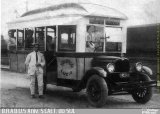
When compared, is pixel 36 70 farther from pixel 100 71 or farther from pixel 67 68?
pixel 100 71

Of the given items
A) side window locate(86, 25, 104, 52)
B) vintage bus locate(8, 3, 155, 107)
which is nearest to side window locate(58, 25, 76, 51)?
vintage bus locate(8, 3, 155, 107)

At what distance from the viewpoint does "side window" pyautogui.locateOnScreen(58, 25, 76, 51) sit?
714 cm

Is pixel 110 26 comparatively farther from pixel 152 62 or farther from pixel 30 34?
pixel 152 62

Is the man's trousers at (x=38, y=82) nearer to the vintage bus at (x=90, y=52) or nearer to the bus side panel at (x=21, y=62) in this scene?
the vintage bus at (x=90, y=52)

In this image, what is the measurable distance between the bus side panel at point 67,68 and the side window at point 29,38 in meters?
1.44

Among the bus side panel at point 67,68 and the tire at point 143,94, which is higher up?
the bus side panel at point 67,68

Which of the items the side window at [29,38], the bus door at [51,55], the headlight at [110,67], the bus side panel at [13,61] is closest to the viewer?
the headlight at [110,67]

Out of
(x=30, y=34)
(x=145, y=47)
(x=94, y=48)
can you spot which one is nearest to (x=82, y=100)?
(x=94, y=48)

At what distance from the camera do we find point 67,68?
7086mm

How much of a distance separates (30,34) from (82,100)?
7.88 feet

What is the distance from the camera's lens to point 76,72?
22.7 ft

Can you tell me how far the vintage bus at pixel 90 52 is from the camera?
21.0 feet

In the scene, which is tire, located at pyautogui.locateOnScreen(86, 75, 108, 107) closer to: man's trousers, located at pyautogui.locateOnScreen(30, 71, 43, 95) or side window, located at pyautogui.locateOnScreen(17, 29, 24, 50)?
man's trousers, located at pyautogui.locateOnScreen(30, 71, 43, 95)

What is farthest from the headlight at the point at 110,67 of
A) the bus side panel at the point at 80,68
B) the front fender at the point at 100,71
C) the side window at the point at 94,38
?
the side window at the point at 94,38
